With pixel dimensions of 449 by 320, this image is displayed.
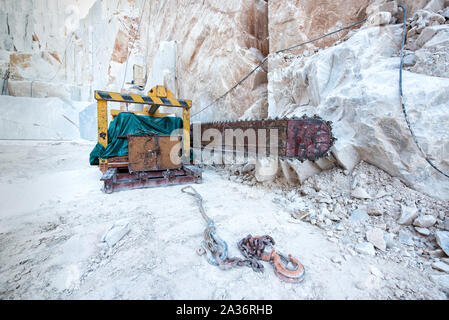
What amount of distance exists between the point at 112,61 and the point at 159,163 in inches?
734

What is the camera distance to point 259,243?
159 cm

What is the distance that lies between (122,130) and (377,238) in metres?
4.82

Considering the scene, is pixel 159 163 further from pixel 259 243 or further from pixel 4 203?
pixel 259 243

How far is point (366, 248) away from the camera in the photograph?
1.62 m

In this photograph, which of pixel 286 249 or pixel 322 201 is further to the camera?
pixel 322 201

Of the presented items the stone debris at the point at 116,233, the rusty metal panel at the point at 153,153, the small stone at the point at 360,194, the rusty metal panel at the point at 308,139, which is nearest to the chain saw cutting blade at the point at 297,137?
the rusty metal panel at the point at 308,139

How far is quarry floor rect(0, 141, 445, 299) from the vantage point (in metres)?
1.19

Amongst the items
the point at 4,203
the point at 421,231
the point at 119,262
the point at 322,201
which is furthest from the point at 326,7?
the point at 4,203

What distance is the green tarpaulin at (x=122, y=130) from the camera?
3740 mm

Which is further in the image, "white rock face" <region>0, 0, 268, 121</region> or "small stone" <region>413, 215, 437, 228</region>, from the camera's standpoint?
"white rock face" <region>0, 0, 268, 121</region>

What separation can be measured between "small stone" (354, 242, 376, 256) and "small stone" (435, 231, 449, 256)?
20.4 inches

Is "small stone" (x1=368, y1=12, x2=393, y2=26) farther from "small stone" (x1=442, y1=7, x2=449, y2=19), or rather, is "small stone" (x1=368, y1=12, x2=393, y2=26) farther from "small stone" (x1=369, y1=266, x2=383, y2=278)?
"small stone" (x1=369, y1=266, x2=383, y2=278)

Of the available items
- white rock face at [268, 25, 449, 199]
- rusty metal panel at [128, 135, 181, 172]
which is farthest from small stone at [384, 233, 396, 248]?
rusty metal panel at [128, 135, 181, 172]

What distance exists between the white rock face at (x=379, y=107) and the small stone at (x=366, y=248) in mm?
1117
